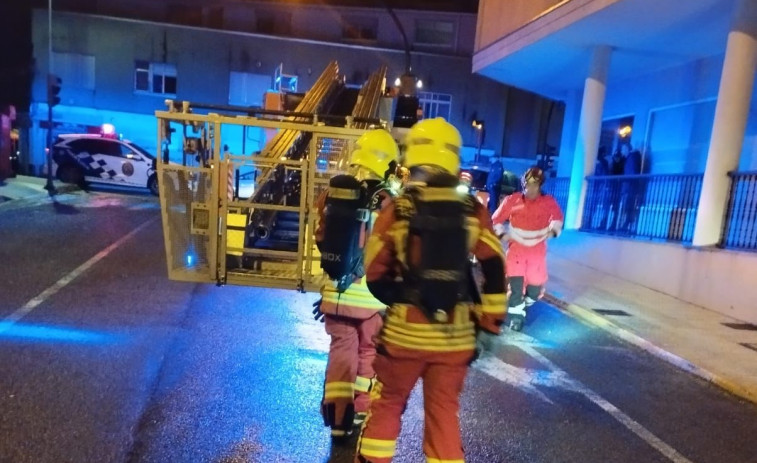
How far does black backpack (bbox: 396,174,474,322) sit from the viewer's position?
2.54 meters

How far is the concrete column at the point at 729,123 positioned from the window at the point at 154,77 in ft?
82.5

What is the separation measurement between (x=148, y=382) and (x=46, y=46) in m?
29.3

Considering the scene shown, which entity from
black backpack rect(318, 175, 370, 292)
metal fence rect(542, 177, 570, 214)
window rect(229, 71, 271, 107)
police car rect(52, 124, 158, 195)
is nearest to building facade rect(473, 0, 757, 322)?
metal fence rect(542, 177, 570, 214)

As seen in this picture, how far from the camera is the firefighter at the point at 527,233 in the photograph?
6.42 metres

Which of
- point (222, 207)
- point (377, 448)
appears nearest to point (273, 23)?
point (222, 207)

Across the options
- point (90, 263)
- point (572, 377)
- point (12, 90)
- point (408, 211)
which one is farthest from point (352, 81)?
point (408, 211)

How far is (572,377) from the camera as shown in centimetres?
525

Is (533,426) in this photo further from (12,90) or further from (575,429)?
(12,90)

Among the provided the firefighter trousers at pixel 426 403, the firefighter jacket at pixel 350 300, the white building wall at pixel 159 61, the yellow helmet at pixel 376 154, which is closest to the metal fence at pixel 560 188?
the yellow helmet at pixel 376 154

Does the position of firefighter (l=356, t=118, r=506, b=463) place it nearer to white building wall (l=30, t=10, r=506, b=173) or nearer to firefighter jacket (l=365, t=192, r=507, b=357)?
firefighter jacket (l=365, t=192, r=507, b=357)

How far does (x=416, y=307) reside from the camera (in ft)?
8.99

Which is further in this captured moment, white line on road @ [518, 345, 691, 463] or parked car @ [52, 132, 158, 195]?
parked car @ [52, 132, 158, 195]

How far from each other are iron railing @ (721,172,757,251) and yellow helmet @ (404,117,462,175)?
699 cm

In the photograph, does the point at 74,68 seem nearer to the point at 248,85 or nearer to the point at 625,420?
the point at 248,85
